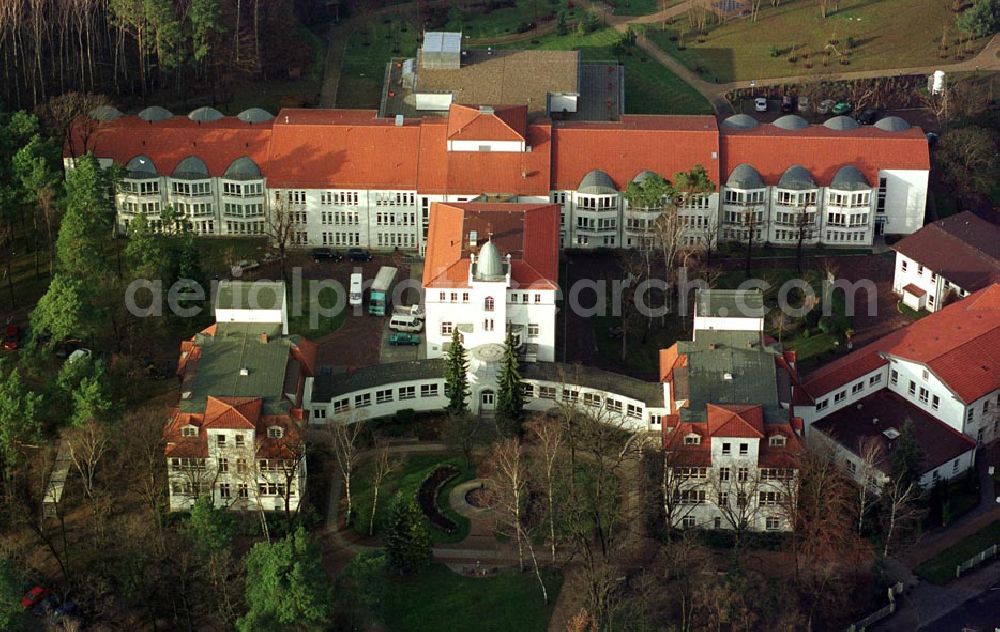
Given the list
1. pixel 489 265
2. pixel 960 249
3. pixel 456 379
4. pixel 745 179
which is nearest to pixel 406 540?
pixel 456 379

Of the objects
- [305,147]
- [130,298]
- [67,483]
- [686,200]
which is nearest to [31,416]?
[67,483]

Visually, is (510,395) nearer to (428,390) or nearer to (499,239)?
(428,390)

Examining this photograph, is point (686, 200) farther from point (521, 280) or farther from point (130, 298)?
point (130, 298)

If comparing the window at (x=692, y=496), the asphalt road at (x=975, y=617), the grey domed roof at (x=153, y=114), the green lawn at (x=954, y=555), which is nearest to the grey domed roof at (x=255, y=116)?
the grey domed roof at (x=153, y=114)

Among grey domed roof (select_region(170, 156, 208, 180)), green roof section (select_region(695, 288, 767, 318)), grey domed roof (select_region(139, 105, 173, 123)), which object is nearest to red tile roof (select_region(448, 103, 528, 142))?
grey domed roof (select_region(170, 156, 208, 180))

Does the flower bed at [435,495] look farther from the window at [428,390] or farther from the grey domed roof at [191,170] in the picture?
the grey domed roof at [191,170]
